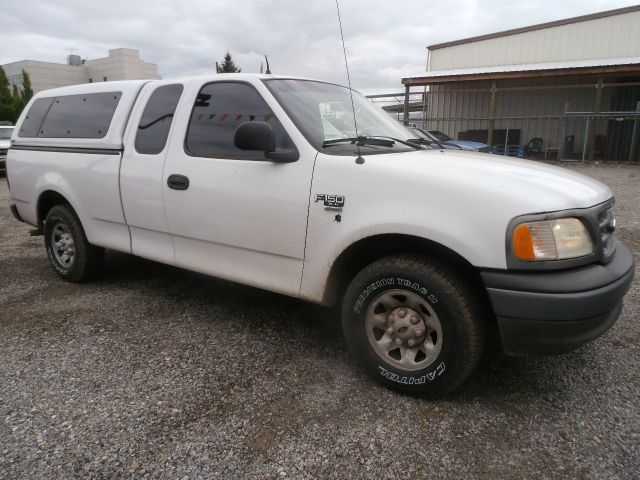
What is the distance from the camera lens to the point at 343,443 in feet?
7.38

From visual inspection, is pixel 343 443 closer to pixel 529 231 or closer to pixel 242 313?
pixel 529 231

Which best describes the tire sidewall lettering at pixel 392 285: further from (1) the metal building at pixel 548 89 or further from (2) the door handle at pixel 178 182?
(1) the metal building at pixel 548 89

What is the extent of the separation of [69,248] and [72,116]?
124 cm

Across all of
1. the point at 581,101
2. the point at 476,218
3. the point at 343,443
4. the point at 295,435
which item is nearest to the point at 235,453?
the point at 295,435

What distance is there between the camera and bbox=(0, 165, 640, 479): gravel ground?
2119 millimetres

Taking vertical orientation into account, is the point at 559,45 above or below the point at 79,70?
below

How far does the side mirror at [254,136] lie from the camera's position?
2.71 metres

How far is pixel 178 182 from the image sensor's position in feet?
10.9

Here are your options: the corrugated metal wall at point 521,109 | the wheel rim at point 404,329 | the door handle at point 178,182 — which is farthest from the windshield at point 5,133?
the corrugated metal wall at point 521,109

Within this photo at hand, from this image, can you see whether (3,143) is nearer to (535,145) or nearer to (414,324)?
(414,324)

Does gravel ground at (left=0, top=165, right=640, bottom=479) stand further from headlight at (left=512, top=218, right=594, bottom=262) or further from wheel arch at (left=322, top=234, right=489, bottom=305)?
headlight at (left=512, top=218, right=594, bottom=262)

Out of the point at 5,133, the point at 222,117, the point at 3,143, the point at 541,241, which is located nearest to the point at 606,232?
the point at 541,241

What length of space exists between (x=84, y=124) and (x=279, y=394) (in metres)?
3.05

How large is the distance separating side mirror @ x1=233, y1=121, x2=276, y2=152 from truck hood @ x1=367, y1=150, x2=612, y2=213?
24.0 inches
